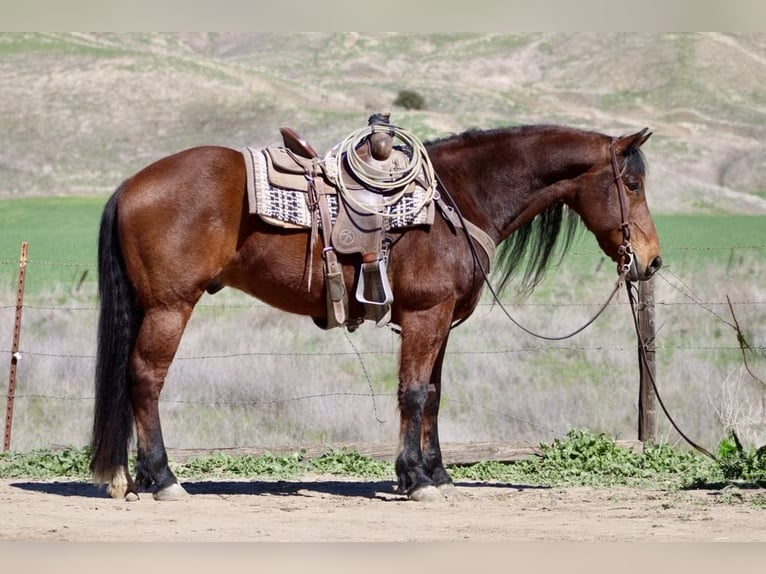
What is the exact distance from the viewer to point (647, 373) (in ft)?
29.5

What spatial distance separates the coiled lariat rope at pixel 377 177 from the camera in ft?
22.5

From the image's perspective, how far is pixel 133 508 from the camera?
259 inches

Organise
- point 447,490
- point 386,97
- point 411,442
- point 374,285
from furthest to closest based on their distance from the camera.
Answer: point 386,97, point 447,490, point 411,442, point 374,285

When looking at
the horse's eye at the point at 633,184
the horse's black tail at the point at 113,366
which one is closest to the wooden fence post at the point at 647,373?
the horse's eye at the point at 633,184

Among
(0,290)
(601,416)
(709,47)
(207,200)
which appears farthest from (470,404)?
(709,47)

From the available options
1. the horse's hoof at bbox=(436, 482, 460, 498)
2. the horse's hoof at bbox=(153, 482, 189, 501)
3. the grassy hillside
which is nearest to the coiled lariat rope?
the horse's hoof at bbox=(436, 482, 460, 498)

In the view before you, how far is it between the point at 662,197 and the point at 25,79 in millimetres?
20670

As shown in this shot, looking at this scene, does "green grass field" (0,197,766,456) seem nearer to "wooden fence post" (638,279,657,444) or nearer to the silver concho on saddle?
"wooden fence post" (638,279,657,444)

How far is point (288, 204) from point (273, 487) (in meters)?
2.04

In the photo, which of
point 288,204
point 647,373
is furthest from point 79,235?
point 288,204

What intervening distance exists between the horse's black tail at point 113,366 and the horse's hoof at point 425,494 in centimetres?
177

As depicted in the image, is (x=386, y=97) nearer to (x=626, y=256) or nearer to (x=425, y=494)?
(x=626, y=256)

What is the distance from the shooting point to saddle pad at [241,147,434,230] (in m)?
6.75

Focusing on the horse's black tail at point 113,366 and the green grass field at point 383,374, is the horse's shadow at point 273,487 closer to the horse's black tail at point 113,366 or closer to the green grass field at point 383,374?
the horse's black tail at point 113,366
